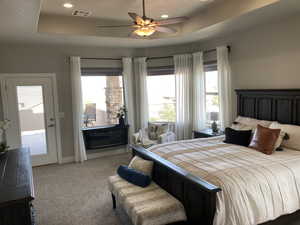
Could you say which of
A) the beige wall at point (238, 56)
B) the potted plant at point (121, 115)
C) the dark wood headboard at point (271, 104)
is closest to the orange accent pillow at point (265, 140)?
the dark wood headboard at point (271, 104)

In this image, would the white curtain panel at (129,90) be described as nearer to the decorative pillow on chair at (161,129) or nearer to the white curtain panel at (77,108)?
the decorative pillow on chair at (161,129)

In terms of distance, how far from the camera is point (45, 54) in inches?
204

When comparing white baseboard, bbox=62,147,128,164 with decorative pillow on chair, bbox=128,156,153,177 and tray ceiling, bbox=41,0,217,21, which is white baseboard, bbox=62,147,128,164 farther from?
tray ceiling, bbox=41,0,217,21

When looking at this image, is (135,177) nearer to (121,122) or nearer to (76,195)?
(76,195)

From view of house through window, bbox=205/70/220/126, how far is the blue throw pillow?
9.76ft

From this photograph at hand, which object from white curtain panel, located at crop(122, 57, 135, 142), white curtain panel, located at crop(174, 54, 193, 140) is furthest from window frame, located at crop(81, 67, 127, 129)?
white curtain panel, located at crop(174, 54, 193, 140)

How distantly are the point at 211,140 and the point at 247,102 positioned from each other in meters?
1.22

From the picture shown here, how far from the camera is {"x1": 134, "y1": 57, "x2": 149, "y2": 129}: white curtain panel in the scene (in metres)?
5.94

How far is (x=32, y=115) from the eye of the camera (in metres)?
5.14

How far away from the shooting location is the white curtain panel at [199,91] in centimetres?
554

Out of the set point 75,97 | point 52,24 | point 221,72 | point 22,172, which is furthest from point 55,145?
point 221,72

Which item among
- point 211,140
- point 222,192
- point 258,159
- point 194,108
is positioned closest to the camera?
point 222,192

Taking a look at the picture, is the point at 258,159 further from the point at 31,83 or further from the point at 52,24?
the point at 31,83

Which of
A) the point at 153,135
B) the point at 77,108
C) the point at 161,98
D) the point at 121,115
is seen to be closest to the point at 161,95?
the point at 161,98
